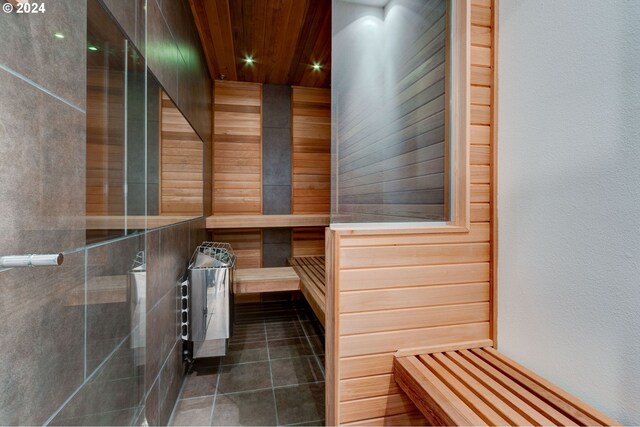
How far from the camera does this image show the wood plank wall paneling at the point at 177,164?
1605 mm

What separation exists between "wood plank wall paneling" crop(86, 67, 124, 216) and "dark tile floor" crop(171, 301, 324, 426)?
1.48 metres

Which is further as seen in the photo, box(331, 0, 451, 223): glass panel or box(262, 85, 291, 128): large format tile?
box(262, 85, 291, 128): large format tile

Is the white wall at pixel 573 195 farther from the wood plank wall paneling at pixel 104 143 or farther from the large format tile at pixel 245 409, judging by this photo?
the wood plank wall paneling at pixel 104 143

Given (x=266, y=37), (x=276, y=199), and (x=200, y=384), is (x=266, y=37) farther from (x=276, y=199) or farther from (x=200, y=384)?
(x=200, y=384)

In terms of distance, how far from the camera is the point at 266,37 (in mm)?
2658

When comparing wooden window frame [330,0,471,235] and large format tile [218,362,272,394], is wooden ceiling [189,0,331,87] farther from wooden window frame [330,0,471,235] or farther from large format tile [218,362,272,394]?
large format tile [218,362,272,394]

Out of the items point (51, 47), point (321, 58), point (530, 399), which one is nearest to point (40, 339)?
point (51, 47)

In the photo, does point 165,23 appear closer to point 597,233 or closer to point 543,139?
point 543,139

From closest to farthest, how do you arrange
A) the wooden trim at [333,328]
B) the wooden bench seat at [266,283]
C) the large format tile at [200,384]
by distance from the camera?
the wooden trim at [333,328] < the large format tile at [200,384] < the wooden bench seat at [266,283]

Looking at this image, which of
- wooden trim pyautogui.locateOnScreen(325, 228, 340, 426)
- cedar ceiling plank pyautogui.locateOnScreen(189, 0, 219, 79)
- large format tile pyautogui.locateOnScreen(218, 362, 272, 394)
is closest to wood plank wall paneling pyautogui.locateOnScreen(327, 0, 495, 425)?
wooden trim pyautogui.locateOnScreen(325, 228, 340, 426)

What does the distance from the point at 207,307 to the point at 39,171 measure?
5.53 feet

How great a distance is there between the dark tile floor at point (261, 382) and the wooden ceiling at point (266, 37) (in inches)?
111

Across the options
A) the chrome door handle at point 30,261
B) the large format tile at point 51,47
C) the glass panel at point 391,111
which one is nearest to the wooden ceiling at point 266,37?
the glass panel at point 391,111

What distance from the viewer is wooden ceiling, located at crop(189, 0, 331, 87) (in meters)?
2.24
